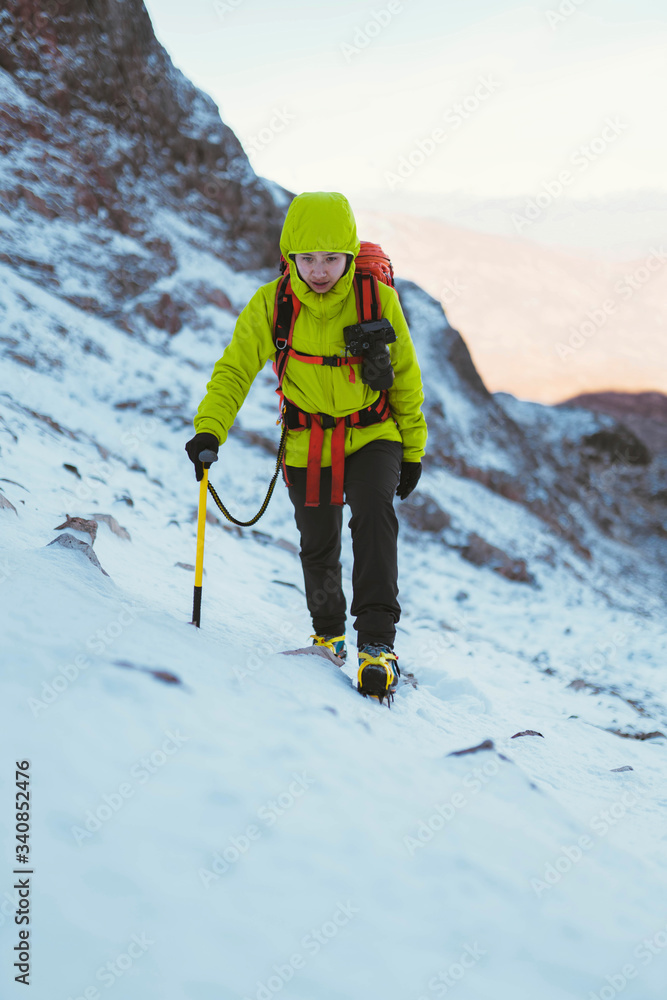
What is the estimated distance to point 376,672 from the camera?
2986 mm

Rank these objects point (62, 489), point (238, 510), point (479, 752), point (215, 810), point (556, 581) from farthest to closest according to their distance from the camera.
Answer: point (556, 581) < point (238, 510) < point (62, 489) < point (479, 752) < point (215, 810)

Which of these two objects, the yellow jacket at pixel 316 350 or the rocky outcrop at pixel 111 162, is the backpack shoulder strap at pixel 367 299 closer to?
the yellow jacket at pixel 316 350

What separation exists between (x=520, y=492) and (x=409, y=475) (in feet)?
32.0

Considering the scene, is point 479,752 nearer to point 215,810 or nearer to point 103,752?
point 215,810

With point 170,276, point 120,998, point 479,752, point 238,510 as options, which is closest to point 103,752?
point 120,998

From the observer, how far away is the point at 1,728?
1922 mm

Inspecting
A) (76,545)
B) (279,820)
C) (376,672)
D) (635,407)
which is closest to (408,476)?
(376,672)

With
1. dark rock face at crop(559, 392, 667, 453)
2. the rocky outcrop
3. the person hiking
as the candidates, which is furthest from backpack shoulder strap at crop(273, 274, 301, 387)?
dark rock face at crop(559, 392, 667, 453)

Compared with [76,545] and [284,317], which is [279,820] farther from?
[284,317]

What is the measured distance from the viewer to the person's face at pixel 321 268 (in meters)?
3.01

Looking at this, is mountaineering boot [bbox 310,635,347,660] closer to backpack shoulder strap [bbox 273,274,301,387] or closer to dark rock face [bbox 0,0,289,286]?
backpack shoulder strap [bbox 273,274,301,387]

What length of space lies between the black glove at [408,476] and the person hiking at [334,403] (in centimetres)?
15

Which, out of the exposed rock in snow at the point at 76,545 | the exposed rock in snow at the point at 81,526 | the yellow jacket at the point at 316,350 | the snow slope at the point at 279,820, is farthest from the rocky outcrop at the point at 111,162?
the exposed rock in snow at the point at 76,545

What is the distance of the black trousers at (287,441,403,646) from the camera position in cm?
311
